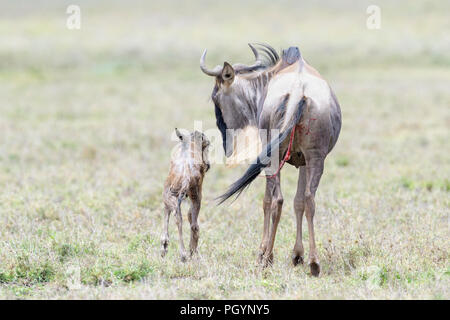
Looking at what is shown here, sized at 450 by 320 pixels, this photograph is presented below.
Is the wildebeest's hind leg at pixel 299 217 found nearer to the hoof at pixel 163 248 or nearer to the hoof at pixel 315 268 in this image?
the hoof at pixel 315 268

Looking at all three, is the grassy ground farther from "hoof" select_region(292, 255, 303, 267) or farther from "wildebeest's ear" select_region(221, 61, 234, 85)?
"wildebeest's ear" select_region(221, 61, 234, 85)

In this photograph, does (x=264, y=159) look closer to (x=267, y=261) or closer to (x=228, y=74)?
(x=267, y=261)

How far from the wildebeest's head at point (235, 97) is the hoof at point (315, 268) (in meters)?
1.74

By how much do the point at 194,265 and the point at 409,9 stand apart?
54.1 meters

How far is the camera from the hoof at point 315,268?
6361 mm

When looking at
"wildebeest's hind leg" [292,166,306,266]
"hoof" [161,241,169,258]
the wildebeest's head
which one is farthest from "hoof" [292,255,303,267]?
the wildebeest's head

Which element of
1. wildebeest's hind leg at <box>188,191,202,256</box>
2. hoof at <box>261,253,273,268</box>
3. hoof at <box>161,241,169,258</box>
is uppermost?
wildebeest's hind leg at <box>188,191,202,256</box>

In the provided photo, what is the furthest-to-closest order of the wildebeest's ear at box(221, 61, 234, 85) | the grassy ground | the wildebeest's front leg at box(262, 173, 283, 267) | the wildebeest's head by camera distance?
the wildebeest's head < the wildebeest's ear at box(221, 61, 234, 85) < the wildebeest's front leg at box(262, 173, 283, 267) < the grassy ground

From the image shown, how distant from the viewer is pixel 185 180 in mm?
6840

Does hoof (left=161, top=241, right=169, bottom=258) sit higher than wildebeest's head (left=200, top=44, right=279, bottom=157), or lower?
lower

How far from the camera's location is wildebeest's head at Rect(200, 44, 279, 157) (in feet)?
23.8

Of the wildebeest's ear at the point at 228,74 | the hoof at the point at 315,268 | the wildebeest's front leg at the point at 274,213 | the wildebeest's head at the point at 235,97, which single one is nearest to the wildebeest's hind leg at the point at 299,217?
the wildebeest's front leg at the point at 274,213

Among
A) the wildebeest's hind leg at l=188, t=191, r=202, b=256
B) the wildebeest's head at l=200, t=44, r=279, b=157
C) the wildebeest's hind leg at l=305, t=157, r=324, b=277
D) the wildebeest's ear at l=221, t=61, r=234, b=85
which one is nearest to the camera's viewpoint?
the wildebeest's hind leg at l=305, t=157, r=324, b=277
